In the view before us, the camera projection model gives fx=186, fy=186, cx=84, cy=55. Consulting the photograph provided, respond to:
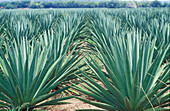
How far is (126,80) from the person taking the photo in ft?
4.61

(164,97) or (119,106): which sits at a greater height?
(164,97)

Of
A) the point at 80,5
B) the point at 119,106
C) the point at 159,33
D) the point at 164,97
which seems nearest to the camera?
the point at 164,97

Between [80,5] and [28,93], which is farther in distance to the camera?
[80,5]

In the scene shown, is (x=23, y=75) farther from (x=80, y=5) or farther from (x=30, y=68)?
(x=80, y=5)

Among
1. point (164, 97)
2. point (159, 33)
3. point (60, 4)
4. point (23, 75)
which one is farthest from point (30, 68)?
point (60, 4)

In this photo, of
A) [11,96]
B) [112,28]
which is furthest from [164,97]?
[112,28]

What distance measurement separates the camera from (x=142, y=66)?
4.75 ft

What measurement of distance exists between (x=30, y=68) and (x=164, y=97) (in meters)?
1.11

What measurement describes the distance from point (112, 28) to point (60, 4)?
78698mm

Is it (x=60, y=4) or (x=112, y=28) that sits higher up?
(x=112, y=28)

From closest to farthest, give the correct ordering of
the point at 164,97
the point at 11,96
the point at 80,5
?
the point at 164,97 → the point at 11,96 → the point at 80,5

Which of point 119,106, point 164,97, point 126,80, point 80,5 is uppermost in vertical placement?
point 126,80

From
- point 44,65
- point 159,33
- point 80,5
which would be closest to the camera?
point 44,65

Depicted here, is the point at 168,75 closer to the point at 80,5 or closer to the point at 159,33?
the point at 159,33
